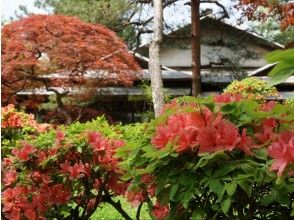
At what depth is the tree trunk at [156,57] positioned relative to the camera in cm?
1230

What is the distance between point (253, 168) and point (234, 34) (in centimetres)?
1792

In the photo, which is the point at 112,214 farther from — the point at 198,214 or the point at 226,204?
the point at 226,204

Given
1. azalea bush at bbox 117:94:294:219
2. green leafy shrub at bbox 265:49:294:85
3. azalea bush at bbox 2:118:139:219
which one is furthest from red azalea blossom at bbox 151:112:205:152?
azalea bush at bbox 2:118:139:219

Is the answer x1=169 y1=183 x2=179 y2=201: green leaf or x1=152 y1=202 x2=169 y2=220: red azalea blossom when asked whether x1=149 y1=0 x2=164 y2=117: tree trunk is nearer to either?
x1=152 y1=202 x2=169 y2=220: red azalea blossom

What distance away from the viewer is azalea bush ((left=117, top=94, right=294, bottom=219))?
6.46 feet

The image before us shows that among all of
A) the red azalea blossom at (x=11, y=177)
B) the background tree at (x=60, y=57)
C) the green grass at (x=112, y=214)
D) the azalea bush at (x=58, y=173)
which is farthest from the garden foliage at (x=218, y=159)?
the background tree at (x=60, y=57)

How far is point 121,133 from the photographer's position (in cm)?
412

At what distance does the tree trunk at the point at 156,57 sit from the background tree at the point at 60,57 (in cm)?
152

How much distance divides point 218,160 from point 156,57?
10976 millimetres

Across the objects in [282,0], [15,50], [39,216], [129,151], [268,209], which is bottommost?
[39,216]

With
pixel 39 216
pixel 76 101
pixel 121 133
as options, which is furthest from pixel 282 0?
pixel 39 216

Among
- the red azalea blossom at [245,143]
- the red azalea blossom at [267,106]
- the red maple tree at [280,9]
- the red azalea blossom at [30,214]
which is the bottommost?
the red azalea blossom at [30,214]

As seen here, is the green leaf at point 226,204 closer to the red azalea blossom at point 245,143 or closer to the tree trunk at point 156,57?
the red azalea blossom at point 245,143

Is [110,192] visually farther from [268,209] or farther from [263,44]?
[263,44]
